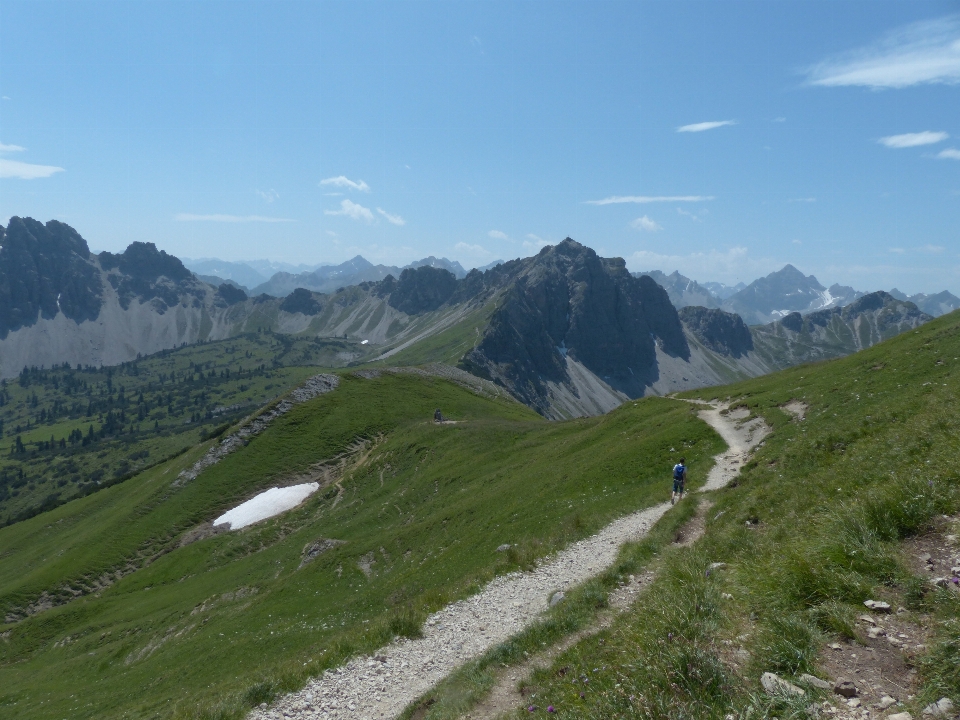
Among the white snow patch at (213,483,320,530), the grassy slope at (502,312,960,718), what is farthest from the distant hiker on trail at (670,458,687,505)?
the white snow patch at (213,483,320,530)

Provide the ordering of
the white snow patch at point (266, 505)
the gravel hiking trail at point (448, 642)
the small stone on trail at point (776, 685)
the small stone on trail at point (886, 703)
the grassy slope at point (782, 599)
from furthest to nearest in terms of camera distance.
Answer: the white snow patch at point (266, 505) → the gravel hiking trail at point (448, 642) → the grassy slope at point (782, 599) → the small stone on trail at point (776, 685) → the small stone on trail at point (886, 703)

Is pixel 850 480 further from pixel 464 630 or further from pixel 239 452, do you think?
pixel 239 452

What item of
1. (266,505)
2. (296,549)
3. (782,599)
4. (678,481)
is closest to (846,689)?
(782,599)

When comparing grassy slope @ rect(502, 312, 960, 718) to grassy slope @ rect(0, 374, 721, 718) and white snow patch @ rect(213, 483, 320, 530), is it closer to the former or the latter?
grassy slope @ rect(0, 374, 721, 718)

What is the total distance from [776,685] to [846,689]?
86cm

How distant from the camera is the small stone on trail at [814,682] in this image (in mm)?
7099

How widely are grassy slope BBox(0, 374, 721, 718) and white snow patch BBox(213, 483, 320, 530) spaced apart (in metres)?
3.01

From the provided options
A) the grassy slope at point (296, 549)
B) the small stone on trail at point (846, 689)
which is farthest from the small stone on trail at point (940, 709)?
the grassy slope at point (296, 549)

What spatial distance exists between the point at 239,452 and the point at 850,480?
8550cm

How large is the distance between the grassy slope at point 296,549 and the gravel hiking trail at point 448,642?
2.94ft

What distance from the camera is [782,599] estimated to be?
952 cm

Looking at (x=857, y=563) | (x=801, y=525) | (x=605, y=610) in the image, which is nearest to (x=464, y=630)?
(x=605, y=610)

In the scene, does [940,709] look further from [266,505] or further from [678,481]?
[266,505]

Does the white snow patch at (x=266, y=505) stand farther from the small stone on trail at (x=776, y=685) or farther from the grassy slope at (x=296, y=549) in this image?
the small stone on trail at (x=776, y=685)
